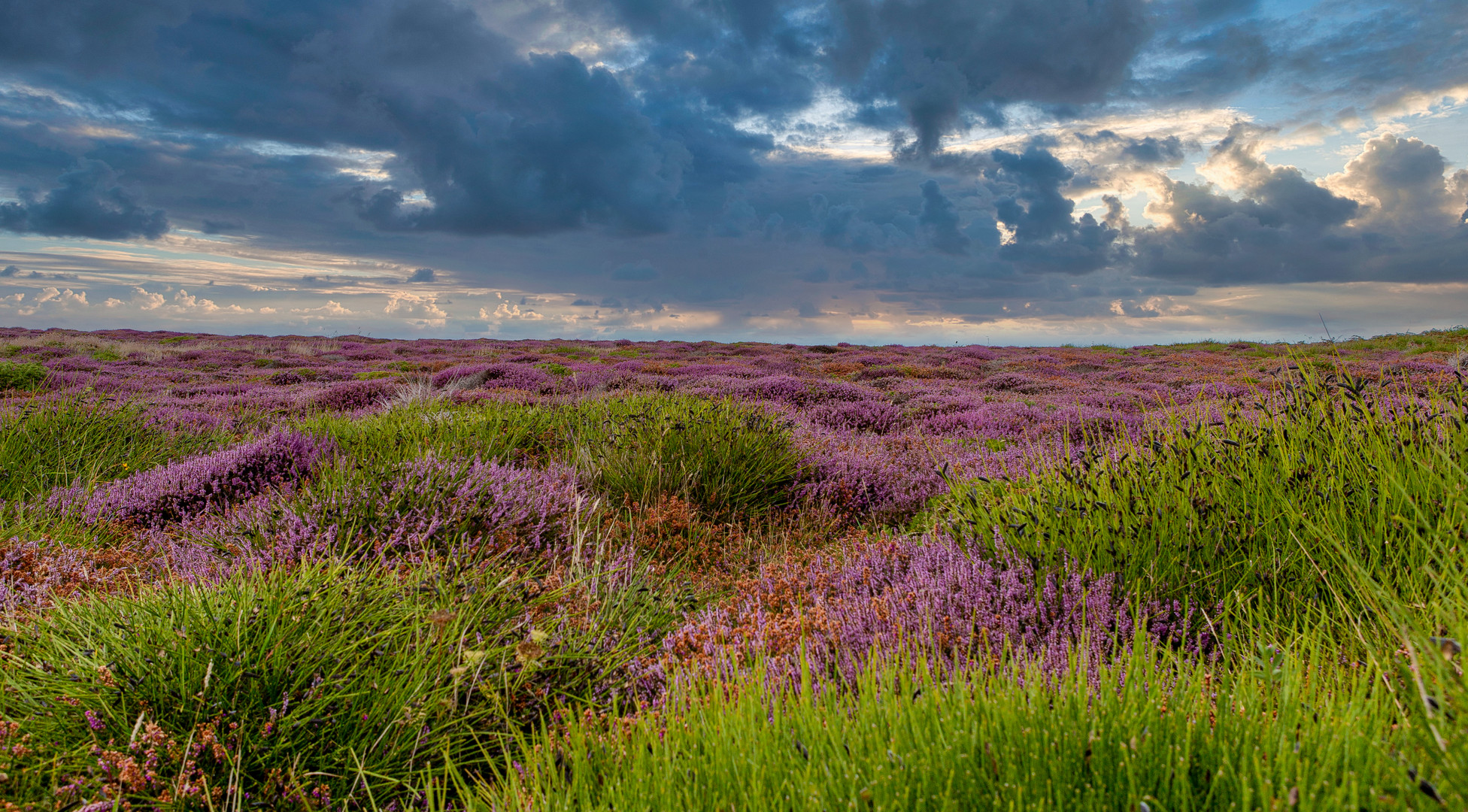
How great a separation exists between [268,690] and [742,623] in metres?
1.72

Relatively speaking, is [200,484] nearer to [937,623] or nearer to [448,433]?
[448,433]

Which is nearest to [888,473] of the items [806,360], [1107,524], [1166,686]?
[1107,524]

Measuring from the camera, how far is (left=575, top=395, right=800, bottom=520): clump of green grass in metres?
5.29

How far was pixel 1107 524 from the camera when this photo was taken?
301 cm

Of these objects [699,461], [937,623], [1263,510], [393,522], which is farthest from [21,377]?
[1263,510]

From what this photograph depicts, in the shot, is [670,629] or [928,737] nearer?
[928,737]

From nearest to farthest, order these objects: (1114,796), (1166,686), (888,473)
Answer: (1114,796), (1166,686), (888,473)

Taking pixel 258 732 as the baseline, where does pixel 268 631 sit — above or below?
above

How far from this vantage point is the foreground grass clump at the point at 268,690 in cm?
191

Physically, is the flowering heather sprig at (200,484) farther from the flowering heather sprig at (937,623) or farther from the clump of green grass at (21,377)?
the clump of green grass at (21,377)

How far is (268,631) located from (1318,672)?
116 inches

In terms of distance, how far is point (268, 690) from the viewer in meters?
2.13

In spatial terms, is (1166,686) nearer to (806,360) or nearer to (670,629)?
(670,629)

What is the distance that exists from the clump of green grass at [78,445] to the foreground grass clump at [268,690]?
4.08 meters
